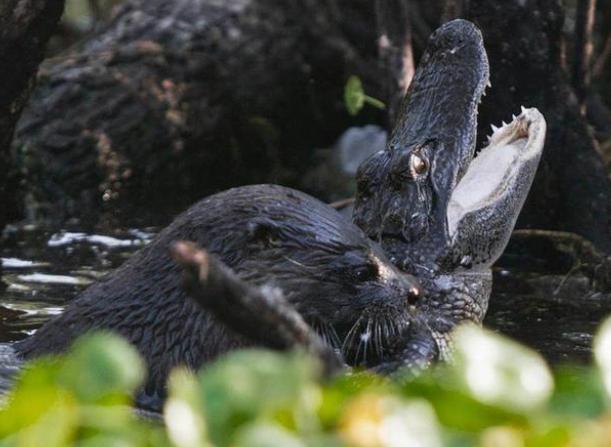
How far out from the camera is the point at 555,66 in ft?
26.1

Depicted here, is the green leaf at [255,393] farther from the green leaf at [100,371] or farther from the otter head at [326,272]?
the otter head at [326,272]

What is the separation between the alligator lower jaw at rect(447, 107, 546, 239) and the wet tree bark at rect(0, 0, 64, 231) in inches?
83.6

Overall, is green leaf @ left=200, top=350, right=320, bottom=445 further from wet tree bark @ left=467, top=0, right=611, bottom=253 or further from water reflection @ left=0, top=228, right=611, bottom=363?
wet tree bark @ left=467, top=0, right=611, bottom=253

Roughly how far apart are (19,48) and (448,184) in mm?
2266

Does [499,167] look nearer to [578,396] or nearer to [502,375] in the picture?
[578,396]

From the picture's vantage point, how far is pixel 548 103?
791 centimetres

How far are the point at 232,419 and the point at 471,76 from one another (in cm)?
424

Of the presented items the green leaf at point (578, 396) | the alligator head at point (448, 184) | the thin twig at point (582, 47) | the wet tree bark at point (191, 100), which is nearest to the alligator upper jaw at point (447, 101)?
the alligator head at point (448, 184)

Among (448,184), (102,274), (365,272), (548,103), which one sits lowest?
(102,274)

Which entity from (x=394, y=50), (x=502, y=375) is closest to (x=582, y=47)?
(x=394, y=50)

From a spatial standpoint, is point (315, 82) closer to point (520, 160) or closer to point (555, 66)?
point (555, 66)

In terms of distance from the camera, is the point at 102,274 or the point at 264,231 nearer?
the point at 264,231

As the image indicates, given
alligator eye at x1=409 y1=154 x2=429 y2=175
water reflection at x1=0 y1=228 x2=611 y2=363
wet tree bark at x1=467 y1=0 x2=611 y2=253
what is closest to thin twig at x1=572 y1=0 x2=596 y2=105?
wet tree bark at x1=467 y1=0 x2=611 y2=253

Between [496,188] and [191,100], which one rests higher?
[496,188]
